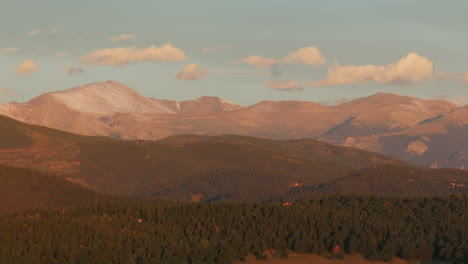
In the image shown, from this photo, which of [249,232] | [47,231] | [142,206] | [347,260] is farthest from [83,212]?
[347,260]

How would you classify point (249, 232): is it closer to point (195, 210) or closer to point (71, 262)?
point (195, 210)

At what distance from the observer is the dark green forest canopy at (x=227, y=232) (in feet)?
402

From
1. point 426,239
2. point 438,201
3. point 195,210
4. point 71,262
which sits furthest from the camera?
point 438,201

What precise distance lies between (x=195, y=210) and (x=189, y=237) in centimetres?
2163

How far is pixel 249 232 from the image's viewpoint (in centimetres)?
13838

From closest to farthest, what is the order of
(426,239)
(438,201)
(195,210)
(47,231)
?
(47,231), (426,239), (195,210), (438,201)

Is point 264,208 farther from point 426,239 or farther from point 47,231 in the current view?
point 47,231

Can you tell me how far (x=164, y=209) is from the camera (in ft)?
522

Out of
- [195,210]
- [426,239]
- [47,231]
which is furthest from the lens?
[195,210]

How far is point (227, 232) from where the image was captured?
458 feet

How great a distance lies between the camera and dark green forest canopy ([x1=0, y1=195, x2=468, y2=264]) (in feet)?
402

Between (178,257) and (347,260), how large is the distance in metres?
29.0

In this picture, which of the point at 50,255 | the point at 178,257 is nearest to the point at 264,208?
the point at 178,257

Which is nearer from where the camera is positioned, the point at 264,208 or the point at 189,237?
the point at 189,237
